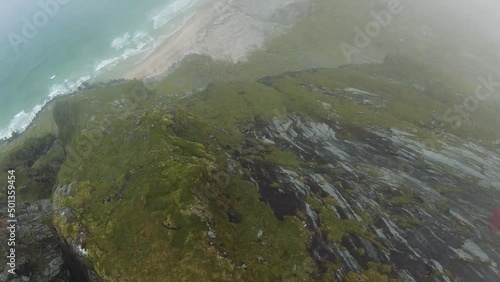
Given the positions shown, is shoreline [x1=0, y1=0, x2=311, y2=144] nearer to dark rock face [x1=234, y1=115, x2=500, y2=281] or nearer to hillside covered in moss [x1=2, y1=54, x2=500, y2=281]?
hillside covered in moss [x1=2, y1=54, x2=500, y2=281]

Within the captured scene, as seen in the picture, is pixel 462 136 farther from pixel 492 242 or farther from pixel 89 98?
pixel 89 98

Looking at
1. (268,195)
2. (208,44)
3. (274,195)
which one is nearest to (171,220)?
(268,195)

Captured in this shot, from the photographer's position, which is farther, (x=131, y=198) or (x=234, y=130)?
(x=234, y=130)

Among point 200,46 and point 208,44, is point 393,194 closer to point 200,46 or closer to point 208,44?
point 208,44

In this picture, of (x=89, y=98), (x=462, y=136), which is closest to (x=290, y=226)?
(x=462, y=136)

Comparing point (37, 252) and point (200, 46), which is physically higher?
point (37, 252)
